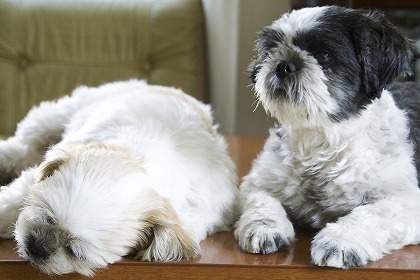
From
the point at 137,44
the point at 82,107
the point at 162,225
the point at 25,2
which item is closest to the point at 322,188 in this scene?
the point at 162,225

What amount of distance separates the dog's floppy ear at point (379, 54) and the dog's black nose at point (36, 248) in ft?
2.59

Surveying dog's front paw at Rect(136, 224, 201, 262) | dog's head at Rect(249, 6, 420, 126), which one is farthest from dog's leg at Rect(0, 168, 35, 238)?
dog's head at Rect(249, 6, 420, 126)

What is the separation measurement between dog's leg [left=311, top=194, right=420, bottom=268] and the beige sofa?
60.9 inches

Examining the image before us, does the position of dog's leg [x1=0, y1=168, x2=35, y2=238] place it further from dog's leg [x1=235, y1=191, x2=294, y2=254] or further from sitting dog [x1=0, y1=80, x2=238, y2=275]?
dog's leg [x1=235, y1=191, x2=294, y2=254]

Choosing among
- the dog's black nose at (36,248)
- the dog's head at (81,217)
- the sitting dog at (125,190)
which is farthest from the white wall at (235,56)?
the dog's black nose at (36,248)

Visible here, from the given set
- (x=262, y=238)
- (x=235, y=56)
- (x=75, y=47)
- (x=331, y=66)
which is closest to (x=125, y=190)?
(x=262, y=238)

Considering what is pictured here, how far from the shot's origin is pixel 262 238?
1.58 meters

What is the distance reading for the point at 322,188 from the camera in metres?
1.70

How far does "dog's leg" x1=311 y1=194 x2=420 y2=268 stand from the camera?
147cm

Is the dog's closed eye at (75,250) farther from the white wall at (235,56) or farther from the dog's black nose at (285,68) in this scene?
the white wall at (235,56)

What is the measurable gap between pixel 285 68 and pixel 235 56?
1253 mm

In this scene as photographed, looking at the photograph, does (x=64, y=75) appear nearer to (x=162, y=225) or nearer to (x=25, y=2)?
(x=25, y=2)

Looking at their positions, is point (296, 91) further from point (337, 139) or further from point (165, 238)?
point (165, 238)

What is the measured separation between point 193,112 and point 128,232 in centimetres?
67
